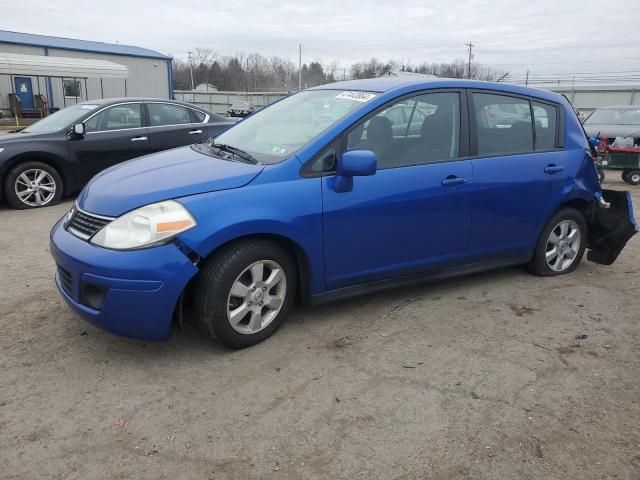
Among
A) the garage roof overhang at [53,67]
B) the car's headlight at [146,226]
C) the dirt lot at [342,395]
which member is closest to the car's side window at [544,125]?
the dirt lot at [342,395]

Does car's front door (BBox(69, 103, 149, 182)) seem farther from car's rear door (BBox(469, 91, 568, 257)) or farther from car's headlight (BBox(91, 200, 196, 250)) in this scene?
car's rear door (BBox(469, 91, 568, 257))

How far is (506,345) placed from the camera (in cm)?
353

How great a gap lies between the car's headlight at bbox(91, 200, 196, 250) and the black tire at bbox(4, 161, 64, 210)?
4.95m

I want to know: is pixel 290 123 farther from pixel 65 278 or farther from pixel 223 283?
pixel 65 278

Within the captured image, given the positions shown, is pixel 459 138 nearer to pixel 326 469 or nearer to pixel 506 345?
pixel 506 345

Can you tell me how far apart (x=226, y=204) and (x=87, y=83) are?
34837 mm

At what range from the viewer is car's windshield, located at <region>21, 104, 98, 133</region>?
7.60 meters

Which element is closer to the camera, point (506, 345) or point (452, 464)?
point (452, 464)

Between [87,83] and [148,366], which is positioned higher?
[87,83]

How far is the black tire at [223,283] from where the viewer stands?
309 cm

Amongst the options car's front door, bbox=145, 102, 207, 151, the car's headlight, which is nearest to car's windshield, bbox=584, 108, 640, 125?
car's front door, bbox=145, 102, 207, 151

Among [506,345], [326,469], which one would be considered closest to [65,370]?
[326,469]

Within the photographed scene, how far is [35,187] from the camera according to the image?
286 inches

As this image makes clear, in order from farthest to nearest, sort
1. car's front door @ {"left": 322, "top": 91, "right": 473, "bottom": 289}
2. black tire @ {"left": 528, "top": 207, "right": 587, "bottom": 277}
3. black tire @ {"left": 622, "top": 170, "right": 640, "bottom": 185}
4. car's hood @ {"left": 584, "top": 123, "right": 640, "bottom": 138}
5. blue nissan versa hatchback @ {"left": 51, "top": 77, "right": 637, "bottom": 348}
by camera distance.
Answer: car's hood @ {"left": 584, "top": 123, "right": 640, "bottom": 138} → black tire @ {"left": 622, "top": 170, "right": 640, "bottom": 185} → black tire @ {"left": 528, "top": 207, "right": 587, "bottom": 277} → car's front door @ {"left": 322, "top": 91, "right": 473, "bottom": 289} → blue nissan versa hatchback @ {"left": 51, "top": 77, "right": 637, "bottom": 348}
